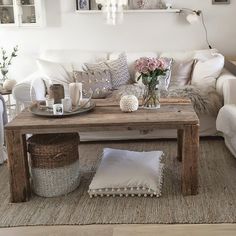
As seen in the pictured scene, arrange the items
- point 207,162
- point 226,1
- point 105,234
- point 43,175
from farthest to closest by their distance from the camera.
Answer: point 226,1, point 207,162, point 43,175, point 105,234

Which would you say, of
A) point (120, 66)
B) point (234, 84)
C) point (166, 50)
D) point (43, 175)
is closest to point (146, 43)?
point (166, 50)

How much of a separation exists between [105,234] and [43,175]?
2.28 feet

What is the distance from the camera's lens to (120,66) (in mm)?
4164

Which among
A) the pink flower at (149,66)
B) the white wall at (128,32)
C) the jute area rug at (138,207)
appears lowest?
the jute area rug at (138,207)

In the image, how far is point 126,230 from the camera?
7.59ft

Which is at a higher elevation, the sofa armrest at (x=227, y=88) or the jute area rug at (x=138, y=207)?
the sofa armrest at (x=227, y=88)

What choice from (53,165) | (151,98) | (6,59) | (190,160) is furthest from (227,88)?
(6,59)

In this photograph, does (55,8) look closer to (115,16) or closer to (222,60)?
(115,16)

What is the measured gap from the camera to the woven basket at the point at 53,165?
2688 millimetres

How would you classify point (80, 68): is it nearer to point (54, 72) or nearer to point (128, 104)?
point (54, 72)

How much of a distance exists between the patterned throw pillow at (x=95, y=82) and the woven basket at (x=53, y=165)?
1085 mm

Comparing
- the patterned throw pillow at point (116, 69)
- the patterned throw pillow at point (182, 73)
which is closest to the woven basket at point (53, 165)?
the patterned throw pillow at point (116, 69)

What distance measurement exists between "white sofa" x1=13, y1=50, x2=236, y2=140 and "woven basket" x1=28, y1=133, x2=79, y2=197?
1.00 metres

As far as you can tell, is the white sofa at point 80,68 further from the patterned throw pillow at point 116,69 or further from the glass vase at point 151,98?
the glass vase at point 151,98
